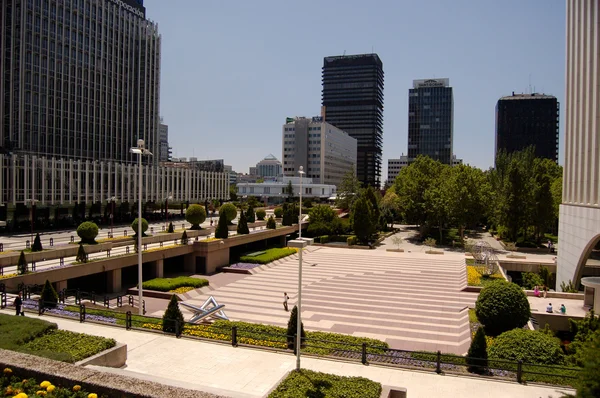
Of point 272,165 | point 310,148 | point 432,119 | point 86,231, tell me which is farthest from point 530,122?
point 86,231

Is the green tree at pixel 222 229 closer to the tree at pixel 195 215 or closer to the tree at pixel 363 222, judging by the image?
the tree at pixel 195 215

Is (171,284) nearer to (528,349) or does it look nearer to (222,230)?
(222,230)

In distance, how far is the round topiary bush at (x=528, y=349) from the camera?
1357cm

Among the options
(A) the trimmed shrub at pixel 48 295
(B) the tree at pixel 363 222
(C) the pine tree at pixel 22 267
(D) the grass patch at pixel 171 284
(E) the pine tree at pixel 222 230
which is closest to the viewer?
(A) the trimmed shrub at pixel 48 295

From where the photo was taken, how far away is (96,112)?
73062 mm

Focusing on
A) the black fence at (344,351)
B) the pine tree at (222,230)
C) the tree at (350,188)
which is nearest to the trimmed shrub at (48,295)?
the black fence at (344,351)

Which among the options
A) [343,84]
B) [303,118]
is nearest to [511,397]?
[303,118]

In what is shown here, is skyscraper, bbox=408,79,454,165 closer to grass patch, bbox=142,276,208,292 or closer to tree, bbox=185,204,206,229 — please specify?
tree, bbox=185,204,206,229

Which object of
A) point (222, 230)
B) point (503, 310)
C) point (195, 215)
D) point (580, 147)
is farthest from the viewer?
point (195, 215)

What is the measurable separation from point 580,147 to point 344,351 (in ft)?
83.3

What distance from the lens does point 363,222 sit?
49594 mm

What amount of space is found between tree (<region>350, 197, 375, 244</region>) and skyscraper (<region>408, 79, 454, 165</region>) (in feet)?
390

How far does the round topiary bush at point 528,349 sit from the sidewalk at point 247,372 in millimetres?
2133

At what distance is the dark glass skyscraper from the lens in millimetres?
167750
